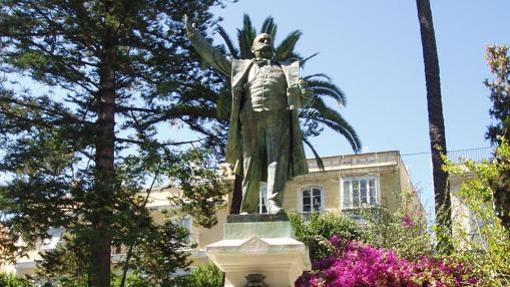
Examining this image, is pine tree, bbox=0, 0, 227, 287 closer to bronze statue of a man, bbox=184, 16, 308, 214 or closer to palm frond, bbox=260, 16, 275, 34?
palm frond, bbox=260, 16, 275, 34

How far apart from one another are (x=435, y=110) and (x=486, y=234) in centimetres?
678

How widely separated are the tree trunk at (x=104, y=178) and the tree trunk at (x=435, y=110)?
7.60 m

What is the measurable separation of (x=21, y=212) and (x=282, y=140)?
1235 cm

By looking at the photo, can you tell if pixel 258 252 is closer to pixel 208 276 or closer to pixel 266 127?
pixel 266 127

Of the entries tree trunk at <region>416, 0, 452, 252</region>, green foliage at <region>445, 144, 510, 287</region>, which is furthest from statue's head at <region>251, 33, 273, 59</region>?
tree trunk at <region>416, 0, 452, 252</region>

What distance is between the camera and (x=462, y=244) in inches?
456

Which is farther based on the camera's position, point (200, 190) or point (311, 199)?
point (311, 199)

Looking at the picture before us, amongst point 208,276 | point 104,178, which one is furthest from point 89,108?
point 208,276

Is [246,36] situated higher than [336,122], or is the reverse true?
[246,36]

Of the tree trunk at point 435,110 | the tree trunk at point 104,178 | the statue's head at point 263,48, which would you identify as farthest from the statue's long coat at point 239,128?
the tree trunk at point 104,178

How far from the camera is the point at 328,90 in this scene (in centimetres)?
2028

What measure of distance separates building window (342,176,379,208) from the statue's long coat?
25.6 metres

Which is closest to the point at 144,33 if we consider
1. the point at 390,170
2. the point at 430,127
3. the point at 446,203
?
the point at 430,127

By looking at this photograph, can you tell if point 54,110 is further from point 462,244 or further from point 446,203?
point 462,244
